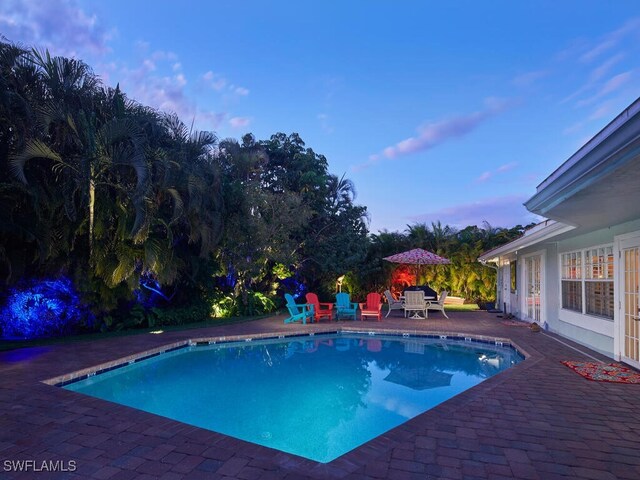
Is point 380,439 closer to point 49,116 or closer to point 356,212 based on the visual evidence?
point 49,116

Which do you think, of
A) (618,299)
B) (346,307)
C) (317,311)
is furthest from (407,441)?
(346,307)

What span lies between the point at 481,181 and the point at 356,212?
897 cm

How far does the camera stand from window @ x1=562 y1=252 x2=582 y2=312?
9062mm

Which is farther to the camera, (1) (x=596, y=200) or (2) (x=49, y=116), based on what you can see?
(2) (x=49, y=116)

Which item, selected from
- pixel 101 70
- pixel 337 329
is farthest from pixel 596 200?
pixel 101 70

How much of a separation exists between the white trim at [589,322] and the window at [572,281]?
0.16m

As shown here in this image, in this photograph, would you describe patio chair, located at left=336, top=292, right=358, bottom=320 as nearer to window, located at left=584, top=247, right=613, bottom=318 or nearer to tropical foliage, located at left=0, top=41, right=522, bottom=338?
tropical foliage, located at left=0, top=41, right=522, bottom=338

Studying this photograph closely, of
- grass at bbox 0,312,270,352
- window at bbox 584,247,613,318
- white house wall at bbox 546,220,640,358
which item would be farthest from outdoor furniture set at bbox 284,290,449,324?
window at bbox 584,247,613,318

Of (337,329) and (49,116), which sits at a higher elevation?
(49,116)

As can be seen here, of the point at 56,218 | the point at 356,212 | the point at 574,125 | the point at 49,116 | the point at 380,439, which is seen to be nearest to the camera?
the point at 380,439

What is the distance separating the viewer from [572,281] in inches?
371

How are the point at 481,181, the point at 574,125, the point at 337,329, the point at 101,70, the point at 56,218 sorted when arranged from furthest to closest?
the point at 481,181
the point at 574,125
the point at 337,329
the point at 101,70
the point at 56,218

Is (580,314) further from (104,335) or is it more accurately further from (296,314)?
(104,335)

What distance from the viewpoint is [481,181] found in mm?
23062
